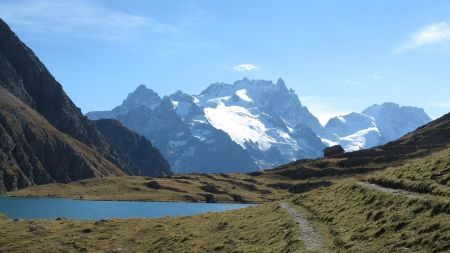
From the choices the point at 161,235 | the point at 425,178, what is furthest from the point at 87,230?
the point at 425,178

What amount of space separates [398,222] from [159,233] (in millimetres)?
35757

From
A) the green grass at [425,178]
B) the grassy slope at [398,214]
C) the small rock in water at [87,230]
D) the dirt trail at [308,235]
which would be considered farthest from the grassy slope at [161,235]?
the green grass at [425,178]

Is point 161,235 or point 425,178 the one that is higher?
point 425,178

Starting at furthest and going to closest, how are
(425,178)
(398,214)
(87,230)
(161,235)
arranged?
(87,230), (161,235), (425,178), (398,214)

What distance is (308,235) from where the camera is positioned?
3994 centimetres

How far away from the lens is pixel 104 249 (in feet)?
187

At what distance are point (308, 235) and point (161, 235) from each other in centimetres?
2457

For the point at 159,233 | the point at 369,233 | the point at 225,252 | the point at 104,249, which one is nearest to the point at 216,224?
the point at 159,233

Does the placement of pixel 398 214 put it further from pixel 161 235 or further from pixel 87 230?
pixel 87 230

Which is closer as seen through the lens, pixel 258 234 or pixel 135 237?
pixel 258 234

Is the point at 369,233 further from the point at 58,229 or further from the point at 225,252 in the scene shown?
the point at 58,229

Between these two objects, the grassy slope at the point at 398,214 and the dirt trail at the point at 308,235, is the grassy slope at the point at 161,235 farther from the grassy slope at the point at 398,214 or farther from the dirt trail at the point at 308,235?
the grassy slope at the point at 398,214

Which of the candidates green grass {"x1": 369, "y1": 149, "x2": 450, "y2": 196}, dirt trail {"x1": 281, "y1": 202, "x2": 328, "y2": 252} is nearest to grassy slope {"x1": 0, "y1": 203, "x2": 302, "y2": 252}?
dirt trail {"x1": 281, "y1": 202, "x2": 328, "y2": 252}

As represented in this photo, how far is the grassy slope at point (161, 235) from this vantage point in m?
45.0
